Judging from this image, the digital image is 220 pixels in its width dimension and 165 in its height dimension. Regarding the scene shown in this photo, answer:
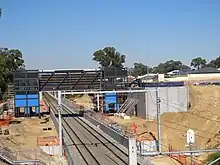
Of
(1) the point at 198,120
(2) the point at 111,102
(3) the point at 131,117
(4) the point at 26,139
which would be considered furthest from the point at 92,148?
(2) the point at 111,102

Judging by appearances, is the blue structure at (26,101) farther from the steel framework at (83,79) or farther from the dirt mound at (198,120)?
the dirt mound at (198,120)

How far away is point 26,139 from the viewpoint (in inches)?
1857

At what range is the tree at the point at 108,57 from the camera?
168 metres

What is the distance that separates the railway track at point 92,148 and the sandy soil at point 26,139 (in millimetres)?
2506

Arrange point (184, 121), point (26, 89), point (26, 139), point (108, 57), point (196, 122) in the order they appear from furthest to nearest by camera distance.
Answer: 1. point (108, 57)
2. point (26, 89)
3. point (184, 121)
4. point (196, 122)
5. point (26, 139)

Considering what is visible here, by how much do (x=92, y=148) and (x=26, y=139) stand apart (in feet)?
41.6

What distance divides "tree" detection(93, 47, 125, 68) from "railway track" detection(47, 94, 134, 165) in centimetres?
11278

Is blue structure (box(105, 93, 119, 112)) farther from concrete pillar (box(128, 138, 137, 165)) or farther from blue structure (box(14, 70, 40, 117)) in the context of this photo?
concrete pillar (box(128, 138, 137, 165))

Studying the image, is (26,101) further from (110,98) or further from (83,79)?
(110,98)

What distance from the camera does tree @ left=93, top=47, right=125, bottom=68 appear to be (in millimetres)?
168375

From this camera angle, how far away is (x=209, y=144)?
38625mm

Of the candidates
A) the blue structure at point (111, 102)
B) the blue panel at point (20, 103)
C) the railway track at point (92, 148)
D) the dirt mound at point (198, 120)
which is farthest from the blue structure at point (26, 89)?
the dirt mound at point (198, 120)

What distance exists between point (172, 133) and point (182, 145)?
5.53 meters

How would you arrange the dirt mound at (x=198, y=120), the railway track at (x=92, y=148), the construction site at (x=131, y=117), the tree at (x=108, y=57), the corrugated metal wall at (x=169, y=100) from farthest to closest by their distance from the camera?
the tree at (x=108, y=57) → the corrugated metal wall at (x=169, y=100) → the dirt mound at (x=198, y=120) → the construction site at (x=131, y=117) → the railway track at (x=92, y=148)
